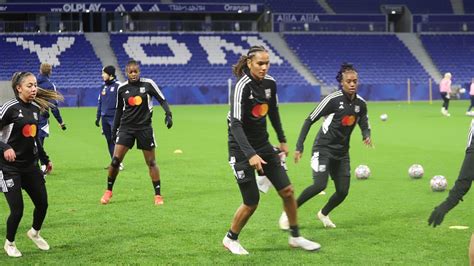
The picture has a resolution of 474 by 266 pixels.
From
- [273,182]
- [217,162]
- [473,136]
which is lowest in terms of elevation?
[217,162]

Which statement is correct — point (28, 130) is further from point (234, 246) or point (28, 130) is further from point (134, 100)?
point (134, 100)

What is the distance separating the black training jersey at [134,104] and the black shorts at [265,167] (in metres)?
4.06

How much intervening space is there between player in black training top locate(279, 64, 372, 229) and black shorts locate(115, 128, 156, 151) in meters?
3.21

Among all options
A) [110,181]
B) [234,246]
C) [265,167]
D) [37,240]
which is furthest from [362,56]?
[37,240]

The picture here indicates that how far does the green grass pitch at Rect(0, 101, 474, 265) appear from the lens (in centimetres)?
853

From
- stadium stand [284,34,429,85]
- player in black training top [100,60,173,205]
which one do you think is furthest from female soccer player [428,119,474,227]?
stadium stand [284,34,429,85]

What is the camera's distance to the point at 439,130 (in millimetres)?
25922

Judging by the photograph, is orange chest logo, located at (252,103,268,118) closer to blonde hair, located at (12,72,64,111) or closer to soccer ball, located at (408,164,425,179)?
blonde hair, located at (12,72,64,111)

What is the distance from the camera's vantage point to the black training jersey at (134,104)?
40.6ft

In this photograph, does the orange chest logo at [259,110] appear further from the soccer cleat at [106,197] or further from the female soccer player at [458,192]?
the soccer cleat at [106,197]

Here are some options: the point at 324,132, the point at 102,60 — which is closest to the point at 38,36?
the point at 102,60

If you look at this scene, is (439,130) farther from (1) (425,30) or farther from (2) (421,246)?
(1) (425,30)

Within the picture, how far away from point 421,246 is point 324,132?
1.99 m

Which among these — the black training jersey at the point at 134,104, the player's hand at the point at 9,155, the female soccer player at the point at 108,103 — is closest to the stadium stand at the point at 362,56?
the female soccer player at the point at 108,103
